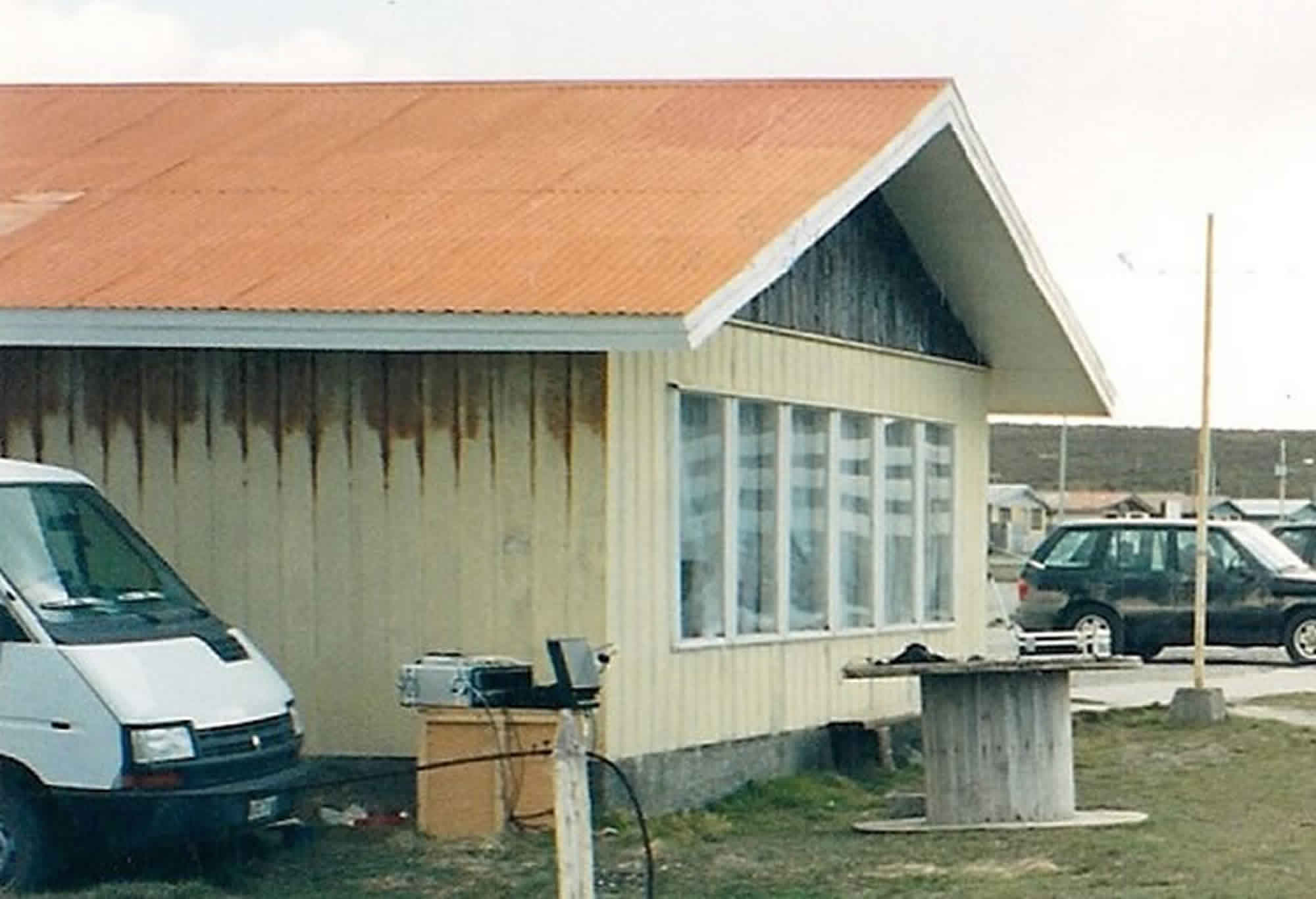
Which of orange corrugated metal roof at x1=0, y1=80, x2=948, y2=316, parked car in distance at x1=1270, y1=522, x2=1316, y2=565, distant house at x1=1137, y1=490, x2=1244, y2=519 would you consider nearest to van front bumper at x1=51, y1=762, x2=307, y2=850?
orange corrugated metal roof at x1=0, y1=80, x2=948, y2=316

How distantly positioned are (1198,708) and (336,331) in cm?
1105

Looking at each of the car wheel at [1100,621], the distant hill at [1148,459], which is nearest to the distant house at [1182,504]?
the distant hill at [1148,459]

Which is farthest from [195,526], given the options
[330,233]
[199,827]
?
[199,827]

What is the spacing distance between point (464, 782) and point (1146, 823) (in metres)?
4.10

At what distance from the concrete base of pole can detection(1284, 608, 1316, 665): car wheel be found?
9238 millimetres

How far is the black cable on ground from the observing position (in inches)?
495

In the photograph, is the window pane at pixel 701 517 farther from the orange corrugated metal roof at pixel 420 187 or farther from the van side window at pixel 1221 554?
the van side window at pixel 1221 554

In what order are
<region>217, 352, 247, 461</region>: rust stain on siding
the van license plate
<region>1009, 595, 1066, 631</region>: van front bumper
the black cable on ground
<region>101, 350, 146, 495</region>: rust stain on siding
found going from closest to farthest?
the black cable on ground
the van license plate
<region>217, 352, 247, 461</region>: rust stain on siding
<region>101, 350, 146, 495</region>: rust stain on siding
<region>1009, 595, 1066, 631</region>: van front bumper

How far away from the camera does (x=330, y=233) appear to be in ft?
52.4

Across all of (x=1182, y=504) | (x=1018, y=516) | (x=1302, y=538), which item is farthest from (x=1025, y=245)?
(x=1018, y=516)

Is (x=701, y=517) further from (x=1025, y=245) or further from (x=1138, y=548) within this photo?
(x=1138, y=548)

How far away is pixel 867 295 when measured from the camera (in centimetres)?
2006

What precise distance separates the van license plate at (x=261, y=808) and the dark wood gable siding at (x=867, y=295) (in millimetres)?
4832

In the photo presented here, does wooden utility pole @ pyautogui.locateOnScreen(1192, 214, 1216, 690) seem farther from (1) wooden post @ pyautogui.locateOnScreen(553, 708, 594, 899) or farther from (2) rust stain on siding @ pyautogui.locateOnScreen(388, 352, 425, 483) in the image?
(1) wooden post @ pyautogui.locateOnScreen(553, 708, 594, 899)
